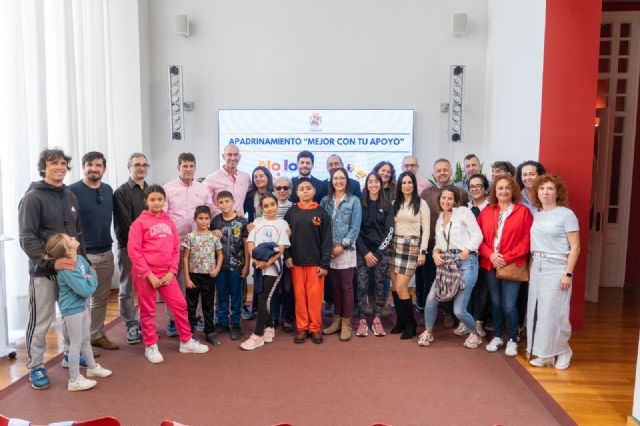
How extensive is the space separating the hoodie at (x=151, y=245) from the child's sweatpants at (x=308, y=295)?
1072mm

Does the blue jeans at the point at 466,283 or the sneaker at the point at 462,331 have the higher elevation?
the blue jeans at the point at 466,283

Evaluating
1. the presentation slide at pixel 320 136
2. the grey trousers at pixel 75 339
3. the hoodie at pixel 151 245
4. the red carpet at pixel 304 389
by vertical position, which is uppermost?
the presentation slide at pixel 320 136

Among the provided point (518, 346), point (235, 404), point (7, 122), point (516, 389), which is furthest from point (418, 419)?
point (7, 122)

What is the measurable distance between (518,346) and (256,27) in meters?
4.99

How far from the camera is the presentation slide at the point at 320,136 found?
628 cm

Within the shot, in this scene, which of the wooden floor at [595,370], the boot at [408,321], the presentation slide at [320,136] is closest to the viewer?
the wooden floor at [595,370]

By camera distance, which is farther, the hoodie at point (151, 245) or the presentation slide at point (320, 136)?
the presentation slide at point (320, 136)

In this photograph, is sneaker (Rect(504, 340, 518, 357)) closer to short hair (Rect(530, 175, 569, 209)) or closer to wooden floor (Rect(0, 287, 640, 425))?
wooden floor (Rect(0, 287, 640, 425))

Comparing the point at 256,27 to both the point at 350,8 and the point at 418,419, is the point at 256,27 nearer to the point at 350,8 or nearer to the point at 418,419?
the point at 350,8

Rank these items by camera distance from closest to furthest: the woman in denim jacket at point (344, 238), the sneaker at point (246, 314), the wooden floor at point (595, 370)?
1. the wooden floor at point (595, 370)
2. the woman in denim jacket at point (344, 238)
3. the sneaker at point (246, 314)

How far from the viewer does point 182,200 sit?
435 centimetres

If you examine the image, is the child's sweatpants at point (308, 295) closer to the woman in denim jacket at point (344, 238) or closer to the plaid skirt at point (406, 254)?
the woman in denim jacket at point (344, 238)

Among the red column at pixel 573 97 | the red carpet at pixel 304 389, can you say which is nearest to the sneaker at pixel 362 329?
the red carpet at pixel 304 389

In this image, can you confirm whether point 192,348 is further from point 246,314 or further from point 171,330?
point 246,314
